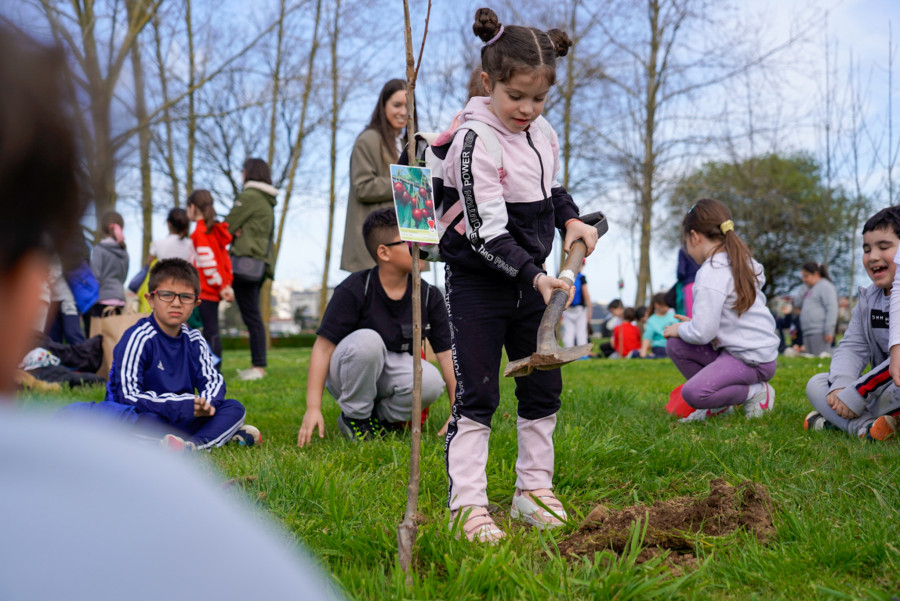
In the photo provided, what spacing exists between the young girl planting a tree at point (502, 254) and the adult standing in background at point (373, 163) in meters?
1.99

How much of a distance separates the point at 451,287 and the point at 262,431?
2088mm

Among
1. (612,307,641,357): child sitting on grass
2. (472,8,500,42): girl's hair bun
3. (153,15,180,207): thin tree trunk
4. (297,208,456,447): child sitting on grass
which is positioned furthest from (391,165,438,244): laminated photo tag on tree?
(153,15,180,207): thin tree trunk

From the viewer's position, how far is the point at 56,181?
1.91 ft

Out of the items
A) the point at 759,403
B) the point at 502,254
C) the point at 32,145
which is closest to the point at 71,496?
the point at 32,145

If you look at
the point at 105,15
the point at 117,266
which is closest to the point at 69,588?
the point at 117,266

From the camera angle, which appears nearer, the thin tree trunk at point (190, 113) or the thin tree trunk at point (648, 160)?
the thin tree trunk at point (190, 113)

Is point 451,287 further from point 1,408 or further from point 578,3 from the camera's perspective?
point 578,3

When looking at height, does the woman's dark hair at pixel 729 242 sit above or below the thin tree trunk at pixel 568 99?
below

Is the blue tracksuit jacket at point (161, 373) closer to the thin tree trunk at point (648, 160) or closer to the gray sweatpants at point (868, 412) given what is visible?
the gray sweatpants at point (868, 412)

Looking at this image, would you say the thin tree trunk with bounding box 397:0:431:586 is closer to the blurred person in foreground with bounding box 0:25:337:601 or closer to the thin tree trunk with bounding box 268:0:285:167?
the blurred person in foreground with bounding box 0:25:337:601

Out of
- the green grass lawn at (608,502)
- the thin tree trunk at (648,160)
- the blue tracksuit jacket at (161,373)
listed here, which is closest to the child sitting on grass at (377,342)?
the green grass lawn at (608,502)

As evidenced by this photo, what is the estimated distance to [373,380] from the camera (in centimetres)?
387

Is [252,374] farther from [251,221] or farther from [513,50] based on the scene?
[513,50]

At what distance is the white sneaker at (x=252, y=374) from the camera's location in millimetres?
7184
